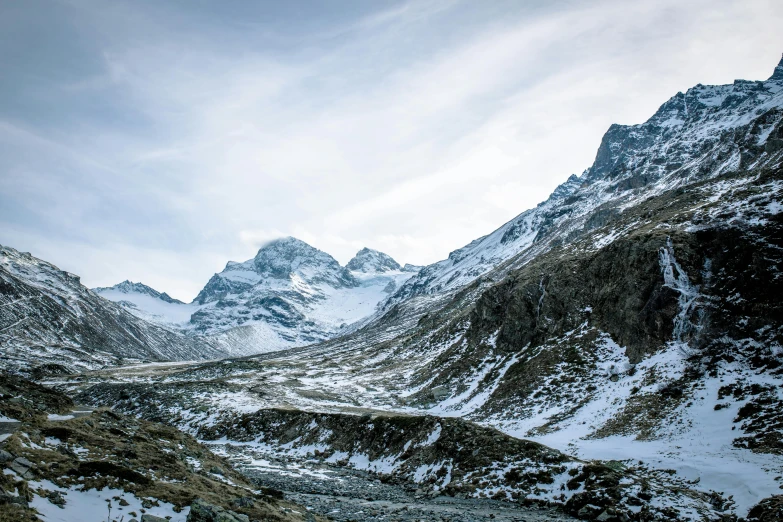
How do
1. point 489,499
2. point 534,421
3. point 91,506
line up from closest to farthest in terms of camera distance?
point 91,506
point 489,499
point 534,421

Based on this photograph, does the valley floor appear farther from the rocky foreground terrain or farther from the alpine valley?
the rocky foreground terrain

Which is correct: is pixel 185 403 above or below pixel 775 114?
below

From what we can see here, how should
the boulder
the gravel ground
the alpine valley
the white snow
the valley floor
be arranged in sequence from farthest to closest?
the gravel ground < the valley floor < the alpine valley < the boulder < the white snow

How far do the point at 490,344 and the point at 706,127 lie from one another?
607ft

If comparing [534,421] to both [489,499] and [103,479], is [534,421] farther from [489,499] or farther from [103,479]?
[103,479]

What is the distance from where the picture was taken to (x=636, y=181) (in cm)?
18162

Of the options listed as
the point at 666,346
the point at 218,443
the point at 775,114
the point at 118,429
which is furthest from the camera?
the point at 775,114

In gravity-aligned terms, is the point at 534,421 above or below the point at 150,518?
above

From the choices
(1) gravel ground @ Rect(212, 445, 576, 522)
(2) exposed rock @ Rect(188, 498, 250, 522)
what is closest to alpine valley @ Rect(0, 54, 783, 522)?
(2) exposed rock @ Rect(188, 498, 250, 522)

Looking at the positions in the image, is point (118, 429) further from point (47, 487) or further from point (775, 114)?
point (775, 114)

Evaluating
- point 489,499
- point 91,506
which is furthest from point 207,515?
point 489,499

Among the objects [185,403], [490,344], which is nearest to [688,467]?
[490,344]

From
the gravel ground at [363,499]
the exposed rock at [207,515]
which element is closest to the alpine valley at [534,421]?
the exposed rock at [207,515]

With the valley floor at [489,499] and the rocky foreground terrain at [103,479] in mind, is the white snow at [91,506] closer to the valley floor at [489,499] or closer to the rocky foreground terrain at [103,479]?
the rocky foreground terrain at [103,479]
